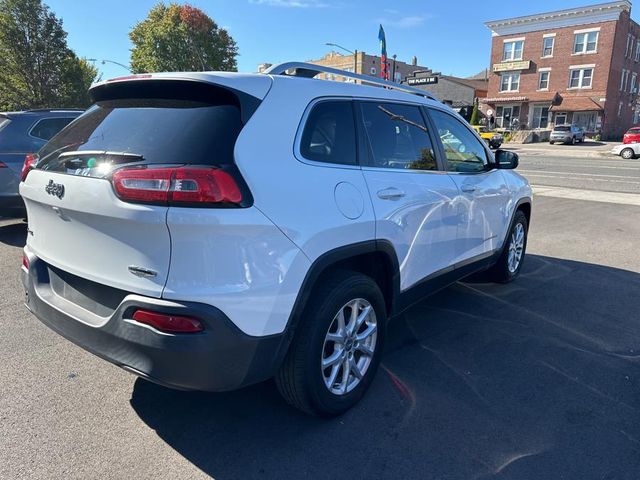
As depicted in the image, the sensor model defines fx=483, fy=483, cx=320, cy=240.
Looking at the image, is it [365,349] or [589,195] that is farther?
[589,195]

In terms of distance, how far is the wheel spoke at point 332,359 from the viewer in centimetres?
271

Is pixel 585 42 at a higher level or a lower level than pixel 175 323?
higher

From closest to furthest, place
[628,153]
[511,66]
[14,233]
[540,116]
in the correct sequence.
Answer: [14,233] < [628,153] < [540,116] < [511,66]

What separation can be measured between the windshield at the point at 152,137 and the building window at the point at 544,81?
168 feet

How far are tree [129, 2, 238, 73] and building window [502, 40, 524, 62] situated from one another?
27289 mm

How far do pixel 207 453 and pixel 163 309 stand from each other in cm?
92

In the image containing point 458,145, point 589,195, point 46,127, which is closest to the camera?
point 458,145

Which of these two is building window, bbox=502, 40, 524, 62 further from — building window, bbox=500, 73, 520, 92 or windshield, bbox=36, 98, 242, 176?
windshield, bbox=36, 98, 242, 176

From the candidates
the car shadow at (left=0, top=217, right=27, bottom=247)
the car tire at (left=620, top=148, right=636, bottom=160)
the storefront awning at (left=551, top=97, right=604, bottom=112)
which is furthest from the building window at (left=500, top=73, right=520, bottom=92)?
the car shadow at (left=0, top=217, right=27, bottom=247)

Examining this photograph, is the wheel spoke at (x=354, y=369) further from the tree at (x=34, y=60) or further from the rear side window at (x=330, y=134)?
the tree at (x=34, y=60)

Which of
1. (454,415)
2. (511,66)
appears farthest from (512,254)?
(511,66)

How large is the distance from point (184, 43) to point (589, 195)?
41.1m

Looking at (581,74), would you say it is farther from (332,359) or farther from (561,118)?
(332,359)

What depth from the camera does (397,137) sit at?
3.30 metres
